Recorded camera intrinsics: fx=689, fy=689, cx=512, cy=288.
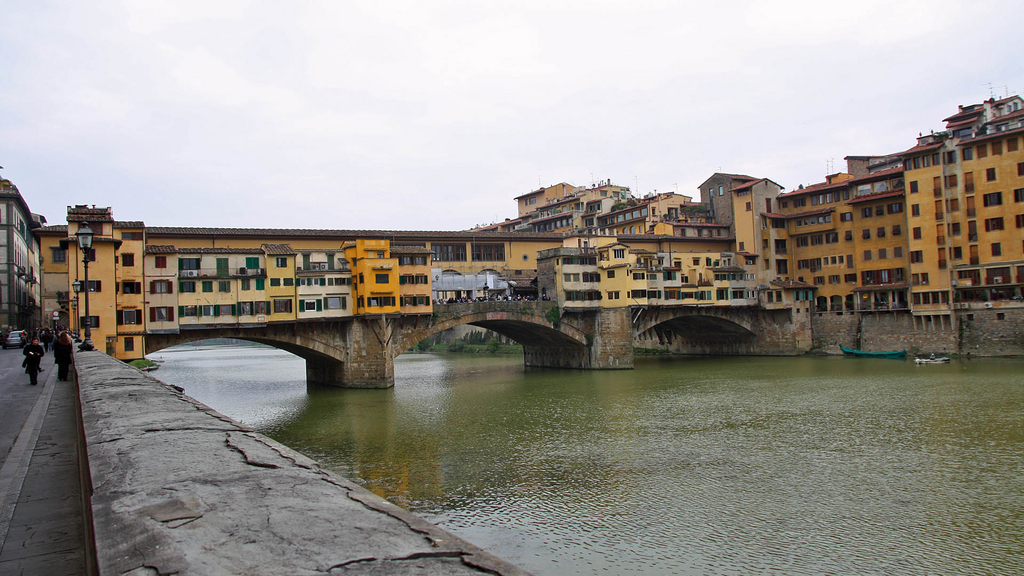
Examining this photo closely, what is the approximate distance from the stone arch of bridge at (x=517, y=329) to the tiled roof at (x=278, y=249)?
27.6 ft

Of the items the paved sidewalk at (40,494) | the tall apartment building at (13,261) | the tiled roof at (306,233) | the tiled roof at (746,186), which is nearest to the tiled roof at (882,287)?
the tiled roof at (746,186)

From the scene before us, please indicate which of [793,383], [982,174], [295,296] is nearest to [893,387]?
[793,383]

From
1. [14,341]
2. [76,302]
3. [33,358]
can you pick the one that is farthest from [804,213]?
[14,341]

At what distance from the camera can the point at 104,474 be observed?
173 inches

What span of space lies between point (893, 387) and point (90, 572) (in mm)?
37900

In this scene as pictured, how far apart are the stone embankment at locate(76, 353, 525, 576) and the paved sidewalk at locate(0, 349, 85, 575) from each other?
681 mm

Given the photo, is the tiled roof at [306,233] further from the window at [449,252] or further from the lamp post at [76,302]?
the lamp post at [76,302]

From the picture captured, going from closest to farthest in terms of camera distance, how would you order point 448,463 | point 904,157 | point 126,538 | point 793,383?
point 126,538 < point 448,463 < point 793,383 < point 904,157

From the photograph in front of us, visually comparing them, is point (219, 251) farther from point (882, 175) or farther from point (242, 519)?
point (882, 175)

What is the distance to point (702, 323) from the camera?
2378 inches

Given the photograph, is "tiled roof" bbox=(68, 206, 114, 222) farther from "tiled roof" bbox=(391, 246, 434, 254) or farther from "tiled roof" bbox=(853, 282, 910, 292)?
"tiled roof" bbox=(853, 282, 910, 292)

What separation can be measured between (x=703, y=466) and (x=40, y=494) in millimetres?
16831

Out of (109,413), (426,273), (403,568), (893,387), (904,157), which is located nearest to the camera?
(403,568)

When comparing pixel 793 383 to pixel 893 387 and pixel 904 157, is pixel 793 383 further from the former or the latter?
pixel 904 157
